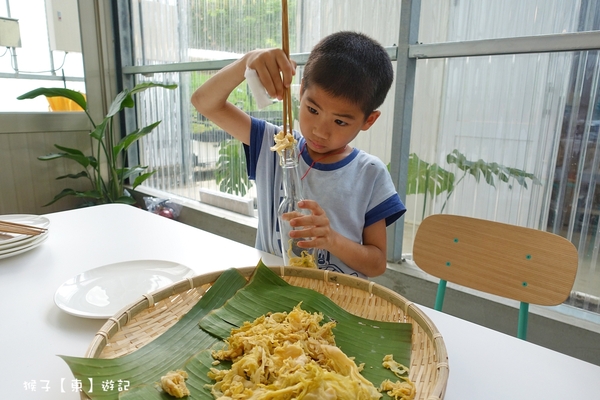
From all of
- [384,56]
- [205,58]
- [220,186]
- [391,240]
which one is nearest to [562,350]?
[391,240]

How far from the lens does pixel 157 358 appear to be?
0.62 m

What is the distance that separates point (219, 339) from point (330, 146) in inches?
23.6

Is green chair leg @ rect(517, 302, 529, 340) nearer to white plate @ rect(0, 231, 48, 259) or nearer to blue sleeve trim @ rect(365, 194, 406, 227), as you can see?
blue sleeve trim @ rect(365, 194, 406, 227)

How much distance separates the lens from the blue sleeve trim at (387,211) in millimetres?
1204

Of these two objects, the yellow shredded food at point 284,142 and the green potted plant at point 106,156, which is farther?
the green potted plant at point 106,156

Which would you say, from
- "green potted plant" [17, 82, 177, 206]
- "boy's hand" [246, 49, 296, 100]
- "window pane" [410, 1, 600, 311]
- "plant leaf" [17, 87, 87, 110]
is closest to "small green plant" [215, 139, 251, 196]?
"green potted plant" [17, 82, 177, 206]

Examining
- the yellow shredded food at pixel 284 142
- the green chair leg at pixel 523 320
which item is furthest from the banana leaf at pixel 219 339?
the green chair leg at pixel 523 320

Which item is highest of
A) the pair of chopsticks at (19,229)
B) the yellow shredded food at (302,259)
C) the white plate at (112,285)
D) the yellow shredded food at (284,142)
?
the yellow shredded food at (284,142)

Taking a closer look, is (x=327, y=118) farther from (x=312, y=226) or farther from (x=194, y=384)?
(x=194, y=384)

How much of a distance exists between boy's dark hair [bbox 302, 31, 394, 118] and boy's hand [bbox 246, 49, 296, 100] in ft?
0.43

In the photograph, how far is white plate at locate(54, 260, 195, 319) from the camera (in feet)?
2.56

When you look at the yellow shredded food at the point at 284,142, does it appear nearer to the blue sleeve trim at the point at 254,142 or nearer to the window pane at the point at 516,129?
the blue sleeve trim at the point at 254,142

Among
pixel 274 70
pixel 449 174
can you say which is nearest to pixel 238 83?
pixel 274 70

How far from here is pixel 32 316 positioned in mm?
771
